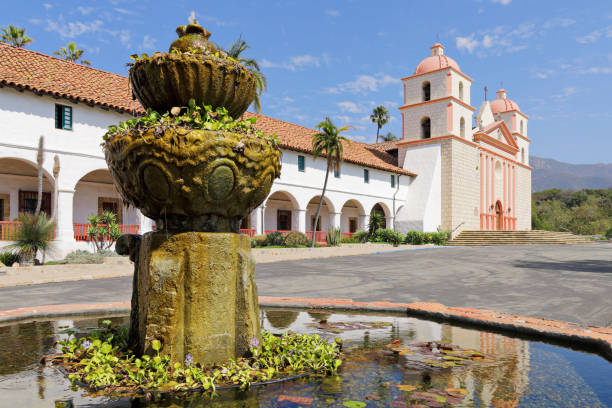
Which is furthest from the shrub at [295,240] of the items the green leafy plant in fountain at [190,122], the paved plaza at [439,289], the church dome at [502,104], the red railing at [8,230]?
the church dome at [502,104]

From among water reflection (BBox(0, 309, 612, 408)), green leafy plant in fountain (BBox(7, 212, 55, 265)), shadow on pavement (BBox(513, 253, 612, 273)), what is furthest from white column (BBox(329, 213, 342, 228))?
water reflection (BBox(0, 309, 612, 408))

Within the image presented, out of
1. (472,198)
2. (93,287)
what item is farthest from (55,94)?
(472,198)

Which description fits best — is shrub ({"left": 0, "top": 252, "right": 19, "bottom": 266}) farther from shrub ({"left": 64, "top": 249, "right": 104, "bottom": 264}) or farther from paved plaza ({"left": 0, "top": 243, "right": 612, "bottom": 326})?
paved plaza ({"left": 0, "top": 243, "right": 612, "bottom": 326})

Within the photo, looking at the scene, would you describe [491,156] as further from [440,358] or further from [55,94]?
[440,358]

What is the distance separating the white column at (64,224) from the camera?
15.7 m

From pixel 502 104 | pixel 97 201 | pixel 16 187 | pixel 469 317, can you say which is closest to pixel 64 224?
pixel 16 187

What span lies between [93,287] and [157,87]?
22.0ft

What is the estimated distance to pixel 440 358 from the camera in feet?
11.1

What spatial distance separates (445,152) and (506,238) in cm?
718

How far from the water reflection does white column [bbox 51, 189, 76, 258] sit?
12.8m

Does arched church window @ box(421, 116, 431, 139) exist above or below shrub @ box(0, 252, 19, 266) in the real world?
above

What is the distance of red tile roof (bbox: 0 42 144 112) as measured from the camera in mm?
A: 15219

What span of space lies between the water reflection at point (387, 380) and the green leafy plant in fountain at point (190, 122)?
5.59 feet

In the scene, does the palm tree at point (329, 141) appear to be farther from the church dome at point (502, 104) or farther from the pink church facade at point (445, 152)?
the church dome at point (502, 104)
